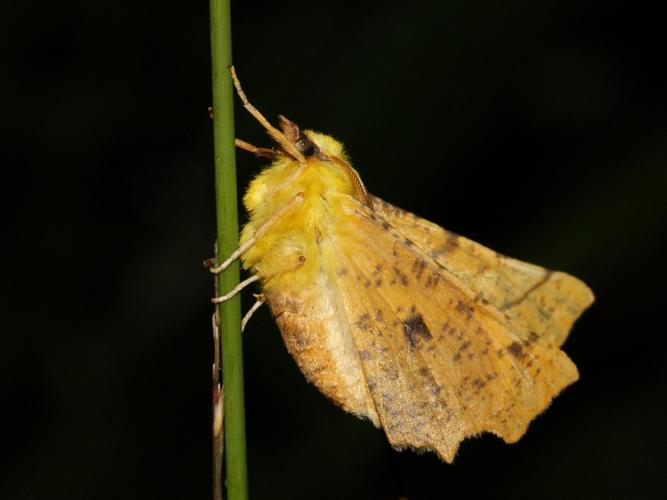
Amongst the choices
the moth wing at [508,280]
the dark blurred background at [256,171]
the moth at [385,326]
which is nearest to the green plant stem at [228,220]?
the moth at [385,326]

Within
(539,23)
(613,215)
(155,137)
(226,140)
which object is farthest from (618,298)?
(226,140)

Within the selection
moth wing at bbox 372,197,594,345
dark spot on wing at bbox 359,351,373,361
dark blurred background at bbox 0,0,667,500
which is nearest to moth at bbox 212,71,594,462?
dark spot on wing at bbox 359,351,373,361

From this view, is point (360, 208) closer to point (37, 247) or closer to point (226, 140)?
point (226, 140)

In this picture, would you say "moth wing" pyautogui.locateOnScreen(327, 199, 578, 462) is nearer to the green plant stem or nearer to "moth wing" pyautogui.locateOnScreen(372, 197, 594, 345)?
"moth wing" pyautogui.locateOnScreen(372, 197, 594, 345)

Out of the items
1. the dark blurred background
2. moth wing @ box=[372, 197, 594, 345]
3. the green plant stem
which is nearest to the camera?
the green plant stem

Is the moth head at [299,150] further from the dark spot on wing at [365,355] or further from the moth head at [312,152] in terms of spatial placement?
the dark spot on wing at [365,355]
